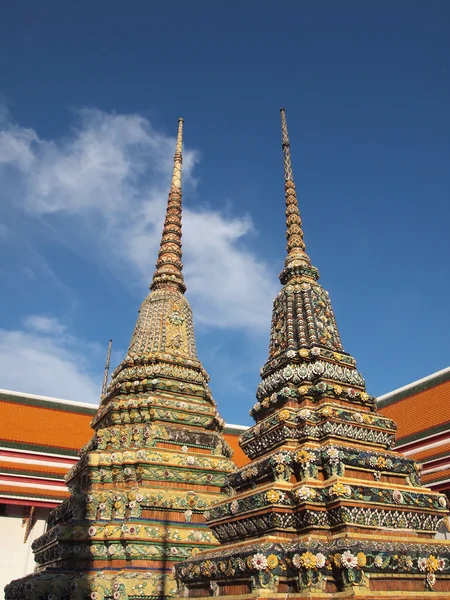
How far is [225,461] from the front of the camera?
10172 mm

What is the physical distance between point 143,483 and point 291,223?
5.55 metres

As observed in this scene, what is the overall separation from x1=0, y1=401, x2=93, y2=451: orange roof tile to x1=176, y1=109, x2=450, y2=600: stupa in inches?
455

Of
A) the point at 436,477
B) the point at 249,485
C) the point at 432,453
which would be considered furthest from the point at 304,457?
the point at 432,453

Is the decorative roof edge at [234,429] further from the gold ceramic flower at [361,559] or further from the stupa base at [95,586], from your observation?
the gold ceramic flower at [361,559]

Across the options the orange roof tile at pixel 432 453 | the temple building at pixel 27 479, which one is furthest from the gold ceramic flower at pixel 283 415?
A: the temple building at pixel 27 479

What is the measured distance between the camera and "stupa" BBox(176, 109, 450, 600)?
5.16 metres

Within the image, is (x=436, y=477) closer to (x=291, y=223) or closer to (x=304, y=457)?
(x=291, y=223)

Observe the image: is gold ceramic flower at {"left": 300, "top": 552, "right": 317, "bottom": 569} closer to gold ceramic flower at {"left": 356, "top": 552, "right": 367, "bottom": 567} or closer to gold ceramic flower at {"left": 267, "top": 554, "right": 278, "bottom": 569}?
gold ceramic flower at {"left": 267, "top": 554, "right": 278, "bottom": 569}

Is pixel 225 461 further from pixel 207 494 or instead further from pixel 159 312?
pixel 159 312

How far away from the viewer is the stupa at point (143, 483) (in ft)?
27.2

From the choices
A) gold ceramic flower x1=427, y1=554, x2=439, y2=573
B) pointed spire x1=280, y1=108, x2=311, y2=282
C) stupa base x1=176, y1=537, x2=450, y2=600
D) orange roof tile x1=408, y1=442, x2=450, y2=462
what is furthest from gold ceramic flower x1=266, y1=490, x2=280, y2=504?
orange roof tile x1=408, y1=442, x2=450, y2=462

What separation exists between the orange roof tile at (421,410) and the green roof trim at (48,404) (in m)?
11.4

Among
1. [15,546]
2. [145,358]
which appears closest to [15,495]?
[15,546]

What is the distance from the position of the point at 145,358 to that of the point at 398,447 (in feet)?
29.2
